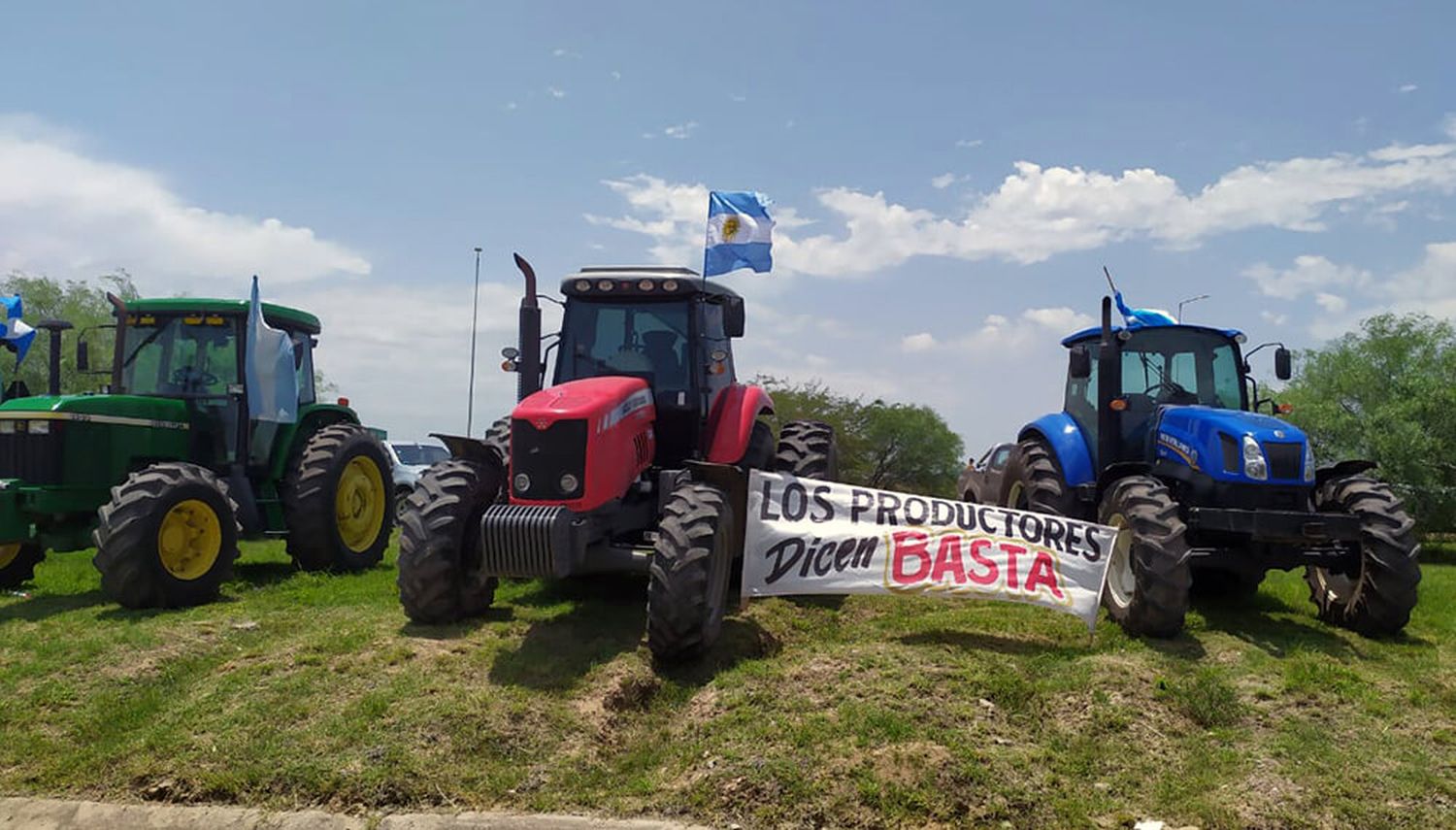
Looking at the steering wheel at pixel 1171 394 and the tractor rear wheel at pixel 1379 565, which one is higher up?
the steering wheel at pixel 1171 394

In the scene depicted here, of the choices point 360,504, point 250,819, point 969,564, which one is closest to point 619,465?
point 969,564

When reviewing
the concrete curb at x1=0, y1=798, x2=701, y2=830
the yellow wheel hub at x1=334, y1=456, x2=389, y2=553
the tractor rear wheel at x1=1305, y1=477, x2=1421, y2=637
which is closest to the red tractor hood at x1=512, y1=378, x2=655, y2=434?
the concrete curb at x1=0, y1=798, x2=701, y2=830

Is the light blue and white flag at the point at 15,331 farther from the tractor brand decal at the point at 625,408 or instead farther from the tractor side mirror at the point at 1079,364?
the tractor side mirror at the point at 1079,364

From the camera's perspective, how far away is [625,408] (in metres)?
7.41

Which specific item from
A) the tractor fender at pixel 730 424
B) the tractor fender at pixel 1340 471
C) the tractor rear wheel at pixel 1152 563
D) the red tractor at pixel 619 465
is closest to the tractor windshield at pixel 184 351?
the red tractor at pixel 619 465

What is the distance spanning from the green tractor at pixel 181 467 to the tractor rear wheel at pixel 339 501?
13 millimetres

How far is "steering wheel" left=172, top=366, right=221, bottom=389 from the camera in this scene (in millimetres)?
9938

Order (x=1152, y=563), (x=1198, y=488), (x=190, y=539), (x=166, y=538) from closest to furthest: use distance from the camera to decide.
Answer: (x=1152, y=563), (x=1198, y=488), (x=166, y=538), (x=190, y=539)

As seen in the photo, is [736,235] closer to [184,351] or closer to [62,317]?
[184,351]

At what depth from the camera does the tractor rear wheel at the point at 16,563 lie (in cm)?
921

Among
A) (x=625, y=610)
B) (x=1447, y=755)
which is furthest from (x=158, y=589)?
(x=1447, y=755)

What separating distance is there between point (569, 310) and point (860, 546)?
10.1 ft

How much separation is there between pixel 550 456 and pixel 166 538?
3.52m

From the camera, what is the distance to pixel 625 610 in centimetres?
796
